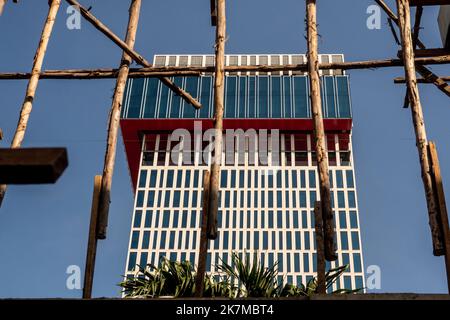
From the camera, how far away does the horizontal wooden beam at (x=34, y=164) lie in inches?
102

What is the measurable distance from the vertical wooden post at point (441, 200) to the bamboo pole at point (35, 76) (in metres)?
5.73

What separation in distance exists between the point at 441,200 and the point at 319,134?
82.4 inches

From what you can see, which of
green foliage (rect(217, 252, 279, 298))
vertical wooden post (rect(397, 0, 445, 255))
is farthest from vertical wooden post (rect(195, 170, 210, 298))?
green foliage (rect(217, 252, 279, 298))

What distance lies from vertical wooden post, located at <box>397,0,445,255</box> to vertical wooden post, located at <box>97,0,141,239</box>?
401cm

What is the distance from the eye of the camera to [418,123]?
804 cm

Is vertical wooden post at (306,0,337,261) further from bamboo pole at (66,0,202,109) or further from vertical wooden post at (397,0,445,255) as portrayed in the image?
bamboo pole at (66,0,202,109)

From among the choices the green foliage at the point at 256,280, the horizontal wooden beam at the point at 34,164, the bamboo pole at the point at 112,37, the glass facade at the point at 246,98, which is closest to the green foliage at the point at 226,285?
the green foliage at the point at 256,280

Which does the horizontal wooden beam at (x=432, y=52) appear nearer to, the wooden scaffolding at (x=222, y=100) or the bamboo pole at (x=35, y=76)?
Result: the wooden scaffolding at (x=222, y=100)

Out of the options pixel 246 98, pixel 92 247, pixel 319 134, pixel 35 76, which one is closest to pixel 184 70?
pixel 35 76

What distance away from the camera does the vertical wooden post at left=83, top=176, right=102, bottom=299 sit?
634 centimetres

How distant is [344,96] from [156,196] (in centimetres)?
2847

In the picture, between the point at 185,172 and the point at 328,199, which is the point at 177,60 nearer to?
the point at 185,172
